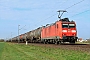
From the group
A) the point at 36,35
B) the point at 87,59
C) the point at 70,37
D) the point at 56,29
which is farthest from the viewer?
the point at 36,35

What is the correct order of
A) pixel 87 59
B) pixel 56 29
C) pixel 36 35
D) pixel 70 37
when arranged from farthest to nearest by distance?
pixel 36 35 < pixel 56 29 < pixel 70 37 < pixel 87 59

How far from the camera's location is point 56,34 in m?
41.1

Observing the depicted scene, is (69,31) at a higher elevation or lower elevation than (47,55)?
higher

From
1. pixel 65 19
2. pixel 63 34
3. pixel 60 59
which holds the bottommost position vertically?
pixel 60 59

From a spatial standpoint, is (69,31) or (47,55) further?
(69,31)

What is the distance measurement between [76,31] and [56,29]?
150 inches

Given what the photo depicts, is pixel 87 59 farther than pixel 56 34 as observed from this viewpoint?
No

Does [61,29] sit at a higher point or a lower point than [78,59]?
higher

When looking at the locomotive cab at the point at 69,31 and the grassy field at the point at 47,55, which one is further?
the locomotive cab at the point at 69,31

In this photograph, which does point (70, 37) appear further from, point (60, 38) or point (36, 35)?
point (36, 35)

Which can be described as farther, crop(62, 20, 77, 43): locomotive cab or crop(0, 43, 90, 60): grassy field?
crop(62, 20, 77, 43): locomotive cab

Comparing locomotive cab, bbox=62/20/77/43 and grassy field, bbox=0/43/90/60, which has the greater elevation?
locomotive cab, bbox=62/20/77/43

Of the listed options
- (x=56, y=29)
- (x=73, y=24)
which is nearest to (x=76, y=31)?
(x=73, y=24)

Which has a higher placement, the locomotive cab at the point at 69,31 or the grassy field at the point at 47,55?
the locomotive cab at the point at 69,31
